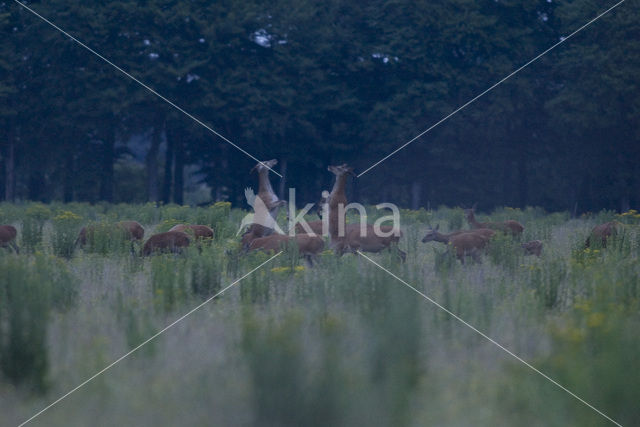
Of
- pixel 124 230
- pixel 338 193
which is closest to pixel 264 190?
pixel 338 193

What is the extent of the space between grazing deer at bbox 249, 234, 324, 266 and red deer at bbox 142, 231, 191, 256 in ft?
3.76

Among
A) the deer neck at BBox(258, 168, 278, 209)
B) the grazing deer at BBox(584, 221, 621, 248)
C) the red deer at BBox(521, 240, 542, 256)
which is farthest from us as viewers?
the deer neck at BBox(258, 168, 278, 209)

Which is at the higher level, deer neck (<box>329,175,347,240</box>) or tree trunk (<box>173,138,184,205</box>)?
tree trunk (<box>173,138,184,205</box>)

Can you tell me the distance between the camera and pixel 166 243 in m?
11.6

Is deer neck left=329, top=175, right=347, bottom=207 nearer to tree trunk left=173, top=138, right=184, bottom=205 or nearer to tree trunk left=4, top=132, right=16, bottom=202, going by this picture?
tree trunk left=173, top=138, right=184, bottom=205

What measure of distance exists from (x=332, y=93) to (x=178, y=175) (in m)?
9.85

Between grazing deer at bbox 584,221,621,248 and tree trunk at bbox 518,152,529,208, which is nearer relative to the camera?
grazing deer at bbox 584,221,621,248

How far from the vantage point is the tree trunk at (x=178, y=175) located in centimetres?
3856

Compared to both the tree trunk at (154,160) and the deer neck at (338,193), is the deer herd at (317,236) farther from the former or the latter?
the tree trunk at (154,160)

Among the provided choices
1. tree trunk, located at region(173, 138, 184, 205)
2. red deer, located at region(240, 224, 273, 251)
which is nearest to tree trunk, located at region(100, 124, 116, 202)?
tree trunk, located at region(173, 138, 184, 205)

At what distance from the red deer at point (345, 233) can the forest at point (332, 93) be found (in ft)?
77.9

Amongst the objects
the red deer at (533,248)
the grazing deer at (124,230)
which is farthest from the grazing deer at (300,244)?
the red deer at (533,248)

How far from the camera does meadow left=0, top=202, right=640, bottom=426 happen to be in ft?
14.6

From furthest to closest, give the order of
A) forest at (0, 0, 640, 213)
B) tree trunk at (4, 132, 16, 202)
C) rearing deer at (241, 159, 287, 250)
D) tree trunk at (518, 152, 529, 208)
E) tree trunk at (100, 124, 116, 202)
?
tree trunk at (100, 124, 116, 202), tree trunk at (518, 152, 529, 208), tree trunk at (4, 132, 16, 202), forest at (0, 0, 640, 213), rearing deer at (241, 159, 287, 250)
